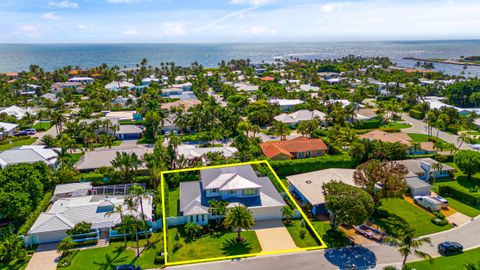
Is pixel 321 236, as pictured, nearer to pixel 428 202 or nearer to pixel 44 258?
pixel 428 202

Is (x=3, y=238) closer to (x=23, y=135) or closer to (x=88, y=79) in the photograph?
(x=23, y=135)

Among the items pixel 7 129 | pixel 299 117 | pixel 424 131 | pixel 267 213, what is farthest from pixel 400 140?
pixel 7 129

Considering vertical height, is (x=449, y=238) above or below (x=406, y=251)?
below

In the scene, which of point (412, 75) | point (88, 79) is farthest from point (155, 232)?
point (412, 75)

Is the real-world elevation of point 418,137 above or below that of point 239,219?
below

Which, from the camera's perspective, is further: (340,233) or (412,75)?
(412,75)
